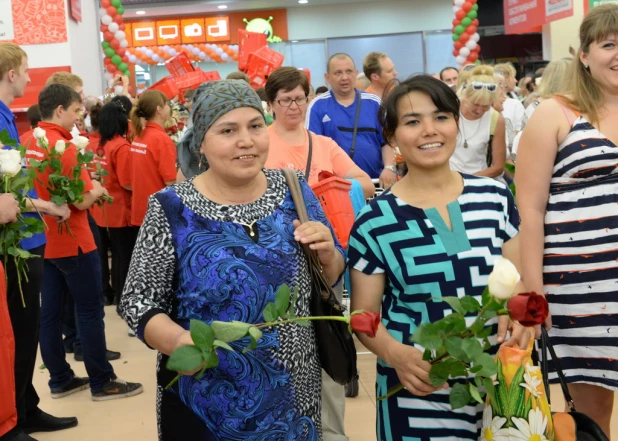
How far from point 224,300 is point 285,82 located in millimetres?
2270

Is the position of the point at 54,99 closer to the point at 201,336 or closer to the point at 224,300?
the point at 224,300

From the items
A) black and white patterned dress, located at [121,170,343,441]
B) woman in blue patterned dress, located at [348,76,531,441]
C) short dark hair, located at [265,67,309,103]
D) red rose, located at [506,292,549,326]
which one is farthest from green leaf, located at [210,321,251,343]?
short dark hair, located at [265,67,309,103]

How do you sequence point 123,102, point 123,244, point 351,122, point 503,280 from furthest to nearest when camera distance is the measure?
point 123,102 → point 123,244 → point 351,122 → point 503,280

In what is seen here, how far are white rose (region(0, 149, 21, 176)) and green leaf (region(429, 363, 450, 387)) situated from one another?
7.22ft

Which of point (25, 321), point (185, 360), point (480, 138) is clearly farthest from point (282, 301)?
point (480, 138)

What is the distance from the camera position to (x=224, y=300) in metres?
1.97

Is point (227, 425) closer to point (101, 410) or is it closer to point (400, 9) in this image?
point (101, 410)

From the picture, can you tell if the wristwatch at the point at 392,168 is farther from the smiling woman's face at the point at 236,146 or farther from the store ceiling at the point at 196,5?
the store ceiling at the point at 196,5

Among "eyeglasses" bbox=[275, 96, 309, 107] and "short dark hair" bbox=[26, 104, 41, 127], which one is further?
"short dark hair" bbox=[26, 104, 41, 127]

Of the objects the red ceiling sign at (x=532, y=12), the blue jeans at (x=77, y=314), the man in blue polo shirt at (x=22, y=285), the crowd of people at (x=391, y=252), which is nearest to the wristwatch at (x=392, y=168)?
the crowd of people at (x=391, y=252)

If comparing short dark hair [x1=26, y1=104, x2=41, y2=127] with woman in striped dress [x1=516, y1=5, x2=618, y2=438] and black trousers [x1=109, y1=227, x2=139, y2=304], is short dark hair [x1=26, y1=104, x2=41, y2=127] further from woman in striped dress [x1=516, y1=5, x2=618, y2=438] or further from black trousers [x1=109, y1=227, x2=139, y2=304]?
woman in striped dress [x1=516, y1=5, x2=618, y2=438]

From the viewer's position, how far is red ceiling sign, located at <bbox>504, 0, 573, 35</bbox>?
11484 mm

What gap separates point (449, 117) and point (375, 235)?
0.38 m

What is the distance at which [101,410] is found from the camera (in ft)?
15.3
